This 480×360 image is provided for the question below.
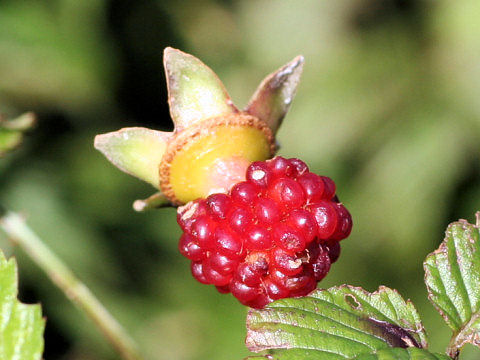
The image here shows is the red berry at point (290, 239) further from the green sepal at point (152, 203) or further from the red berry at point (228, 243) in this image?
the green sepal at point (152, 203)

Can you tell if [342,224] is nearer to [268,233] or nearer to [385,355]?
[268,233]

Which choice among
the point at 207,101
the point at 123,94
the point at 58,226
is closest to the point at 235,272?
the point at 207,101

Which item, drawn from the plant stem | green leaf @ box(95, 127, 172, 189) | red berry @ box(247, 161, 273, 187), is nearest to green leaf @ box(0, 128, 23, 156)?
the plant stem

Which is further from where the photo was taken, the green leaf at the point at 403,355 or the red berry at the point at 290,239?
the red berry at the point at 290,239

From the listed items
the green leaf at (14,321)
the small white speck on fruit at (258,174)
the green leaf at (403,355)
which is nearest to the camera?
the green leaf at (403,355)

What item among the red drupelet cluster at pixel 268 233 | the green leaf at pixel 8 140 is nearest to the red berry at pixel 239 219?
the red drupelet cluster at pixel 268 233

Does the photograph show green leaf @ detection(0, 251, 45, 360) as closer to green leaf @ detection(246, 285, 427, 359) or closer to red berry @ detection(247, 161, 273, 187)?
green leaf @ detection(246, 285, 427, 359)

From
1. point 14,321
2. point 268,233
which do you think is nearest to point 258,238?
point 268,233

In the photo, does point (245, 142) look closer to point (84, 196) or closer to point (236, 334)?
point (84, 196)
